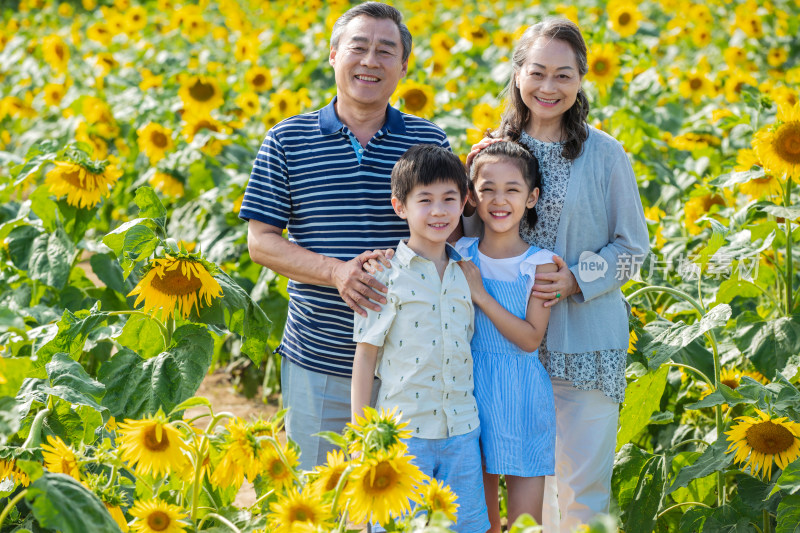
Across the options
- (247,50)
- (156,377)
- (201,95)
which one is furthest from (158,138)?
(156,377)

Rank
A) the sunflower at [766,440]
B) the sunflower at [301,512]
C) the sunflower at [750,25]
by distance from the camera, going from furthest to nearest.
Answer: the sunflower at [750,25], the sunflower at [766,440], the sunflower at [301,512]

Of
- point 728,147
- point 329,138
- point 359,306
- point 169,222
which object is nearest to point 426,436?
point 359,306

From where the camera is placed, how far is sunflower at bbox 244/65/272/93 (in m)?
5.89

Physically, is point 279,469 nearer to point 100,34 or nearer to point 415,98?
point 415,98

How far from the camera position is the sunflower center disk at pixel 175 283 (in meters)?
2.12

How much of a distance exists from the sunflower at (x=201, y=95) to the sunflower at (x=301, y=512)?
3.79 metres

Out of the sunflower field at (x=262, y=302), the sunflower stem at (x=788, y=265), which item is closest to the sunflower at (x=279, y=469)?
the sunflower field at (x=262, y=302)

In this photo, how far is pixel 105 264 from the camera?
3.32 meters

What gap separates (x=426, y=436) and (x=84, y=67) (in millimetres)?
6651


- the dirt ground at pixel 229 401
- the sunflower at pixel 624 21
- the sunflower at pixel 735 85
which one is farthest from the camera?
the sunflower at pixel 624 21

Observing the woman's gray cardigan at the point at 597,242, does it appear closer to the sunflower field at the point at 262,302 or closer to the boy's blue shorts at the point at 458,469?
the sunflower field at the point at 262,302

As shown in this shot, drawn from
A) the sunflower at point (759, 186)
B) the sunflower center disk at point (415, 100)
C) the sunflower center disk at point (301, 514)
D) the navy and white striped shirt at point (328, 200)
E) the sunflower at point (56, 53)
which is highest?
the sunflower at point (56, 53)

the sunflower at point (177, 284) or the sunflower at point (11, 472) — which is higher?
the sunflower at point (177, 284)

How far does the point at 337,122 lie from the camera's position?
8.29 ft
